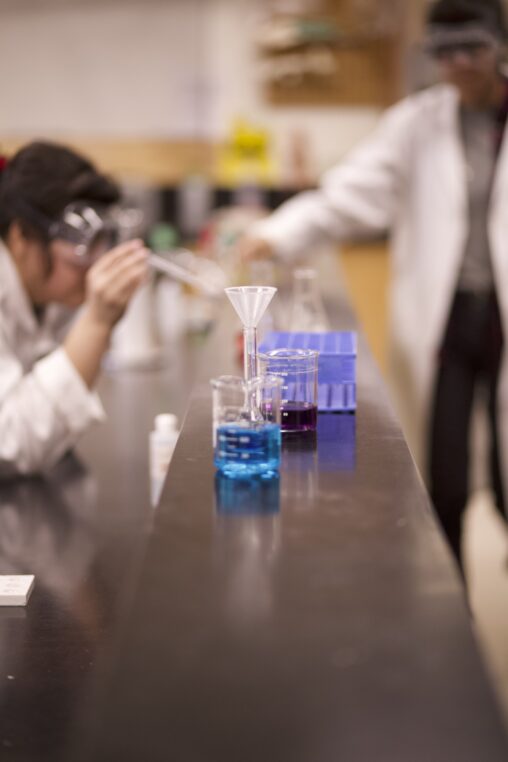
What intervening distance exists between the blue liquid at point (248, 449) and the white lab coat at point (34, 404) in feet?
2.18

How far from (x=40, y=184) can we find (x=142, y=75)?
199 inches

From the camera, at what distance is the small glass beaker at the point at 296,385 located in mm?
1279

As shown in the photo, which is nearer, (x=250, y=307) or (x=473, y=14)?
(x=250, y=307)

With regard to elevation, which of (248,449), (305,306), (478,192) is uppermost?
(478,192)

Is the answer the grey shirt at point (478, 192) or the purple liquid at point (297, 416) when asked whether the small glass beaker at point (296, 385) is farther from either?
the grey shirt at point (478, 192)

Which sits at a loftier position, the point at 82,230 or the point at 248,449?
the point at 82,230

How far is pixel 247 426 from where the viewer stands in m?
1.13

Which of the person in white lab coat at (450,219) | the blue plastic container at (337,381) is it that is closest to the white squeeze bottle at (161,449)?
the blue plastic container at (337,381)

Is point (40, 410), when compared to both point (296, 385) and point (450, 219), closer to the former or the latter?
point (296, 385)

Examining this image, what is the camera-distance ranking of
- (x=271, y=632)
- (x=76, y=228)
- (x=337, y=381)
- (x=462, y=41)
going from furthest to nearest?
(x=462, y=41) → (x=76, y=228) → (x=337, y=381) → (x=271, y=632)

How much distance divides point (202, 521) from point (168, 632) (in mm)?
236

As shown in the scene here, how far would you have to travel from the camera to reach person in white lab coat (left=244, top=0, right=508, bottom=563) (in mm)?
2688

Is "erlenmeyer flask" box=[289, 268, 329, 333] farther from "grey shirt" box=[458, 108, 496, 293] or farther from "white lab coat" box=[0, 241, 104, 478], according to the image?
"grey shirt" box=[458, 108, 496, 293]

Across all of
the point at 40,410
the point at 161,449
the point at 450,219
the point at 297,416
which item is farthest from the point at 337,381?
the point at 450,219
